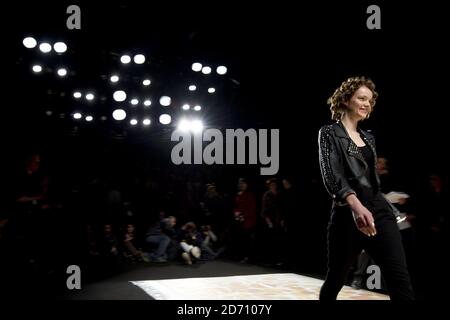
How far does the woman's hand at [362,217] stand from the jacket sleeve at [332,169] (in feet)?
0.16

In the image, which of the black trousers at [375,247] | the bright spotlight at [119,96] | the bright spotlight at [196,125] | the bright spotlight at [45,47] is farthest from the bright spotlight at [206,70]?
the black trousers at [375,247]

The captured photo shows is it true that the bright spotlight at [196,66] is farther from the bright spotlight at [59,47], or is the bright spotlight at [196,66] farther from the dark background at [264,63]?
the bright spotlight at [59,47]

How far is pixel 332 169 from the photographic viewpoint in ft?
6.79

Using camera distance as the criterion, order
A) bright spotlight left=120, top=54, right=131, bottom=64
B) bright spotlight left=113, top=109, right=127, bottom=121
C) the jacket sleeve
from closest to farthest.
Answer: the jacket sleeve
bright spotlight left=120, top=54, right=131, bottom=64
bright spotlight left=113, top=109, right=127, bottom=121

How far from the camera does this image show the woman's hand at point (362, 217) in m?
1.88

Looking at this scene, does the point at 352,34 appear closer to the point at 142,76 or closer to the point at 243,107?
the point at 243,107

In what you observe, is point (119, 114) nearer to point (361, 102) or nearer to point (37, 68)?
point (37, 68)

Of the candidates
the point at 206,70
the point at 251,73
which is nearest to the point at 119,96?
the point at 206,70

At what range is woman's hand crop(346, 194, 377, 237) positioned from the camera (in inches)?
73.9

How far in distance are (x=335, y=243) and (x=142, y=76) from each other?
7863mm

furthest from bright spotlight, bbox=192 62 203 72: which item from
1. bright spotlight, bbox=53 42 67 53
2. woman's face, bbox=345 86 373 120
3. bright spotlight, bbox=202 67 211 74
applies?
woman's face, bbox=345 86 373 120

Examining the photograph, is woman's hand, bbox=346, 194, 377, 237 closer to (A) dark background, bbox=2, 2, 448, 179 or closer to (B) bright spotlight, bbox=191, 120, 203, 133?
(A) dark background, bbox=2, 2, 448, 179

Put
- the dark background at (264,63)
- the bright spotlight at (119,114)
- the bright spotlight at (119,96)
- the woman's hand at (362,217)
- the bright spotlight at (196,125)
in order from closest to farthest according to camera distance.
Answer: the woman's hand at (362,217), the dark background at (264,63), the bright spotlight at (119,96), the bright spotlight at (119,114), the bright spotlight at (196,125)

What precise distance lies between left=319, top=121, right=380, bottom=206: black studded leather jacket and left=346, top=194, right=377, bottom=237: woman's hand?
0.28 feet
